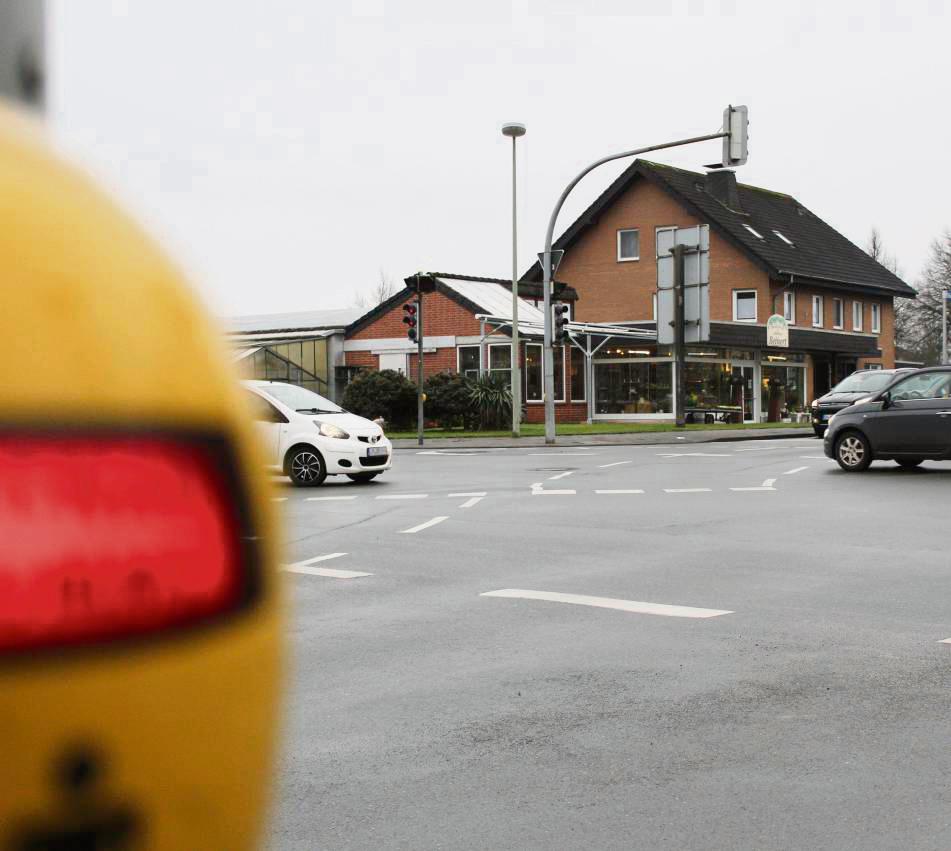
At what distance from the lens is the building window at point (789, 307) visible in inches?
2046

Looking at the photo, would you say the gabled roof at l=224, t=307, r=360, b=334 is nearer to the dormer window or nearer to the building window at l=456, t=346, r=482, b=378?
the building window at l=456, t=346, r=482, b=378

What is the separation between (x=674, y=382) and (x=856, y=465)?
24465 mm

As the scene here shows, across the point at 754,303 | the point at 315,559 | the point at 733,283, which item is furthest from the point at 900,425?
the point at 733,283

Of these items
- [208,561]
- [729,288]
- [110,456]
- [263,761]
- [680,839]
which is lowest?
[680,839]

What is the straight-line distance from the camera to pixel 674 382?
4462 cm

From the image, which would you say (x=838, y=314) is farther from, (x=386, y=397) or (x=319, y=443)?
(x=319, y=443)

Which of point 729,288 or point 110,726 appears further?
point 729,288

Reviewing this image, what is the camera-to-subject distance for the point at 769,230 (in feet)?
182

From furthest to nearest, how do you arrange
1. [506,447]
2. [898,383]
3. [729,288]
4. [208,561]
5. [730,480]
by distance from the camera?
[729,288]
[506,447]
[898,383]
[730,480]
[208,561]

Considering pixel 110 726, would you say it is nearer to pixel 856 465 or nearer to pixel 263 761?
pixel 263 761

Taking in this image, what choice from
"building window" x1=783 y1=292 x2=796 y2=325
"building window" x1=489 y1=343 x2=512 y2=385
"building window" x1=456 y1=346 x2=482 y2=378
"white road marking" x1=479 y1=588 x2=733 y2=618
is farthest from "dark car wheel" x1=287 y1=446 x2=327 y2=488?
"building window" x1=783 y1=292 x2=796 y2=325

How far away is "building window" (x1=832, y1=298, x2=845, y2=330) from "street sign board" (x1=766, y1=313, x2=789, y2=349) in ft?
30.9

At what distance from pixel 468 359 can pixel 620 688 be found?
39.3 metres

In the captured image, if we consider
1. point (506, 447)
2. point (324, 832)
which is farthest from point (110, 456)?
point (506, 447)
